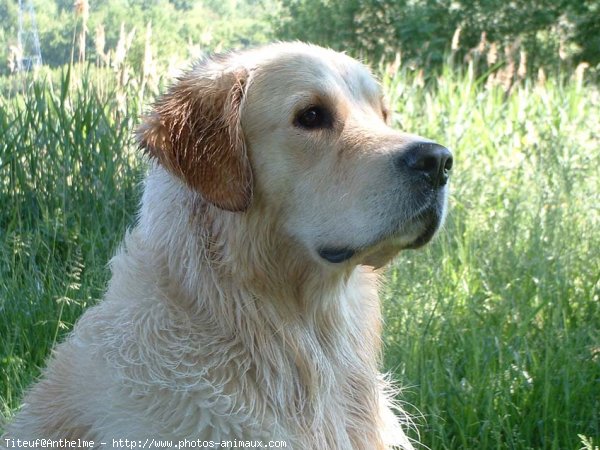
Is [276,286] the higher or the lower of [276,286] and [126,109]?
the higher

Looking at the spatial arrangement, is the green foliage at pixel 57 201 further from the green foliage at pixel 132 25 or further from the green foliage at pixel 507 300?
the green foliage at pixel 507 300

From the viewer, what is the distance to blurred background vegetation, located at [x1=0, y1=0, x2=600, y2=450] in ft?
12.4

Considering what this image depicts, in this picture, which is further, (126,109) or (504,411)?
(126,109)

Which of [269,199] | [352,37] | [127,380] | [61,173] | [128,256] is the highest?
[269,199]

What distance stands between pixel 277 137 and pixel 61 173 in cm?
283

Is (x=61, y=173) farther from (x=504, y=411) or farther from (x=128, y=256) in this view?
(x=504, y=411)

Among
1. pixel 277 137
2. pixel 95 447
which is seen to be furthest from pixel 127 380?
pixel 277 137

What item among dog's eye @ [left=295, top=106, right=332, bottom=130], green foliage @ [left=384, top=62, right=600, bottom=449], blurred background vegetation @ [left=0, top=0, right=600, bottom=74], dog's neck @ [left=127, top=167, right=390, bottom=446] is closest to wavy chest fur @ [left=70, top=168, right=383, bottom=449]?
dog's neck @ [left=127, top=167, right=390, bottom=446]

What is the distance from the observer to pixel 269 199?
2.86 meters

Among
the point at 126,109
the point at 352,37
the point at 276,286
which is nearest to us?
the point at 276,286

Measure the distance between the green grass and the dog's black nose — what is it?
4.03 ft

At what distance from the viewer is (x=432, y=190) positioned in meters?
2.76

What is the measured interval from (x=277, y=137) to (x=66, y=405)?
1159mm

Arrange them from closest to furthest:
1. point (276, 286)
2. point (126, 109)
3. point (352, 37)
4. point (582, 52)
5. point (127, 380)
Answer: point (127, 380) < point (276, 286) < point (126, 109) < point (582, 52) < point (352, 37)
